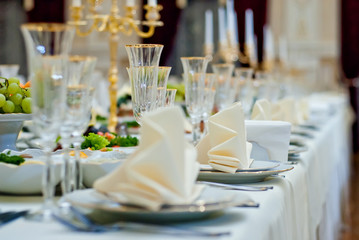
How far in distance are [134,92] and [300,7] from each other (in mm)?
7838

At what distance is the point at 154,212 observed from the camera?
962 millimetres

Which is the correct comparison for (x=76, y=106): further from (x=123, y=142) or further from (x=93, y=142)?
(x=123, y=142)

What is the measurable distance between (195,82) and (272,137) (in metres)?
0.27

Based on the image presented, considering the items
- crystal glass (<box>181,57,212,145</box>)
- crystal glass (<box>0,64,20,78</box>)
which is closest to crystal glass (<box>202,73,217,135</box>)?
crystal glass (<box>181,57,212,145</box>)

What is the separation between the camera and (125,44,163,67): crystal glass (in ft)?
5.35

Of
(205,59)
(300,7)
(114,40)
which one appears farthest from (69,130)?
(300,7)

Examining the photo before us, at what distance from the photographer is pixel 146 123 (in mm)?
1063

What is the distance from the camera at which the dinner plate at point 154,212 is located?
38.5 inches

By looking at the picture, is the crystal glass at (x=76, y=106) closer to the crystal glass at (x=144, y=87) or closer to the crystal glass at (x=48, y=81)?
the crystal glass at (x=48, y=81)

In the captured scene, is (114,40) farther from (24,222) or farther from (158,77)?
(24,222)

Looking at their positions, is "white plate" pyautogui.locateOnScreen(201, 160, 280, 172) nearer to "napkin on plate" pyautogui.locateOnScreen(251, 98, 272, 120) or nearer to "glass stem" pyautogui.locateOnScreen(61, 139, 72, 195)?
"glass stem" pyautogui.locateOnScreen(61, 139, 72, 195)

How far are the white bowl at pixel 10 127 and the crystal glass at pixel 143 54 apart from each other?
0.31 metres

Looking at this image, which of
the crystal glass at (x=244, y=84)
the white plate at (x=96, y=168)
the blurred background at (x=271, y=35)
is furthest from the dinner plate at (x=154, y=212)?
the blurred background at (x=271, y=35)

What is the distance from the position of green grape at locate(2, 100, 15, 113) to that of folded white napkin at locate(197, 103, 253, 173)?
1.71 ft
